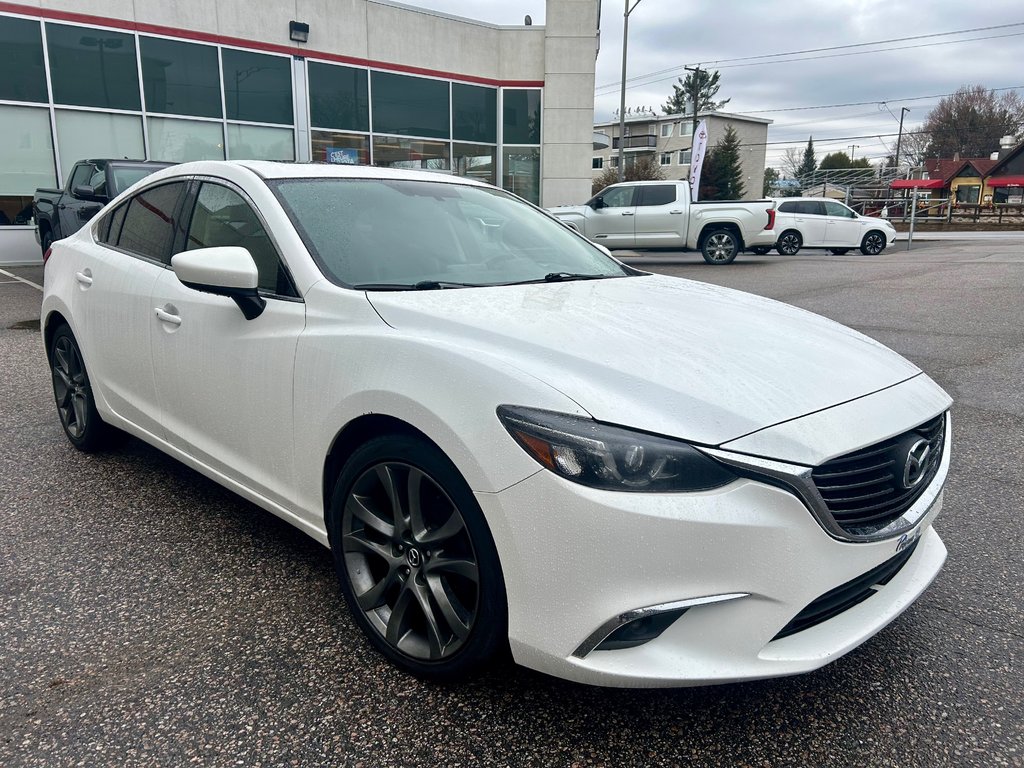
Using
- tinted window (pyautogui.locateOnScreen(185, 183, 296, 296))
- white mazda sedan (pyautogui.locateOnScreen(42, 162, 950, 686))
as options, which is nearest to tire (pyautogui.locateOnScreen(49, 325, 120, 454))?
white mazda sedan (pyautogui.locateOnScreen(42, 162, 950, 686))

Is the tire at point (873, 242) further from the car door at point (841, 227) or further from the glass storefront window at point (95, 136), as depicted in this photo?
the glass storefront window at point (95, 136)

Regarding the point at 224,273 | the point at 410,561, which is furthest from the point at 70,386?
the point at 410,561

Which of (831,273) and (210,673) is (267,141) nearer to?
(831,273)

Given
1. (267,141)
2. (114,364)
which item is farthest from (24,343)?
(267,141)

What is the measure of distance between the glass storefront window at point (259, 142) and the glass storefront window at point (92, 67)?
→ 78.9 inches

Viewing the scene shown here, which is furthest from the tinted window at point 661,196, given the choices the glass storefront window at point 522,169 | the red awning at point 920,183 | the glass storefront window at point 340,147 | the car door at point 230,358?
the red awning at point 920,183

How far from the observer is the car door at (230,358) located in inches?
106

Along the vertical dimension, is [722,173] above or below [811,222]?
above

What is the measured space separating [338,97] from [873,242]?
1517 centimetres

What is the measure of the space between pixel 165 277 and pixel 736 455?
257 cm

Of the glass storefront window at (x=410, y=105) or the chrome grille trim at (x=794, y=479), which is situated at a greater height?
the glass storefront window at (x=410, y=105)

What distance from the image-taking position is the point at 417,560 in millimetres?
2270

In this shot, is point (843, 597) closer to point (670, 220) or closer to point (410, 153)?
point (670, 220)

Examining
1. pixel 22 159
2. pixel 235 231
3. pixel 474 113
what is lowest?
pixel 235 231
